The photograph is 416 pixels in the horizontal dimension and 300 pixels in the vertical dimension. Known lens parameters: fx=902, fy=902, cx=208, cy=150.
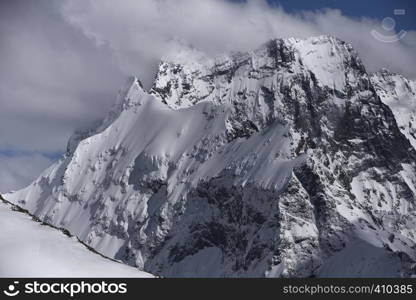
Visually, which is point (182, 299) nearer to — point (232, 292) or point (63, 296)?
point (232, 292)

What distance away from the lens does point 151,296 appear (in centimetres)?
2886

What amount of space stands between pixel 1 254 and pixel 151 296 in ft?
16.7

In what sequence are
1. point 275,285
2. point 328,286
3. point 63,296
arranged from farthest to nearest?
1. point 328,286
2. point 275,285
3. point 63,296

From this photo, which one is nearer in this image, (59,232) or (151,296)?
(151,296)

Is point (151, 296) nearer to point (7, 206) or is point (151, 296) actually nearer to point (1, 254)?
point (1, 254)

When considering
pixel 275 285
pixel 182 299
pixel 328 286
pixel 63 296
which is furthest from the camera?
pixel 328 286

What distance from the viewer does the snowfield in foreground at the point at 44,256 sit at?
2865cm

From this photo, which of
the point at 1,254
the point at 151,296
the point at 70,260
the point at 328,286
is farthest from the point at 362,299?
the point at 1,254

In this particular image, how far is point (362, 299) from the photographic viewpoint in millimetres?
33281

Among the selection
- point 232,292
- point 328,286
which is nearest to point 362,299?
point 328,286

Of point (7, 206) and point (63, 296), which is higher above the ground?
point (7, 206)

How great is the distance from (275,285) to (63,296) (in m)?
8.42

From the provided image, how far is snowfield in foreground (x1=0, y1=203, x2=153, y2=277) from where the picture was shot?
2865 centimetres

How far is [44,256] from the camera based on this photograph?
29.3m
